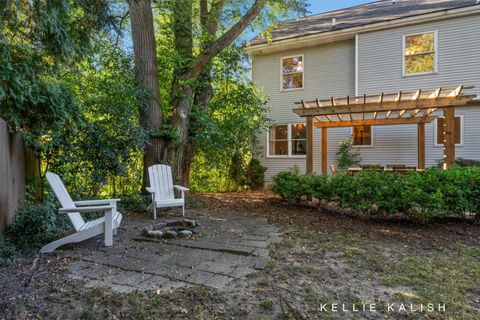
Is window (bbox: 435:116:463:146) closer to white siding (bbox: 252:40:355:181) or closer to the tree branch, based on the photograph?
white siding (bbox: 252:40:355:181)

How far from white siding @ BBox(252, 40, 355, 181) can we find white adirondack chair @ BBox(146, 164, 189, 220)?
5.89 metres

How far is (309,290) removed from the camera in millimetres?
2506

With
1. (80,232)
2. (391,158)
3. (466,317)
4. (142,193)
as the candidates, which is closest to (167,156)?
(142,193)

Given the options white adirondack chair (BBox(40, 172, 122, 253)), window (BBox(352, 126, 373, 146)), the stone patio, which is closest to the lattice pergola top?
window (BBox(352, 126, 373, 146))

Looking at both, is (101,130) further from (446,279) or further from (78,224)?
(446,279)

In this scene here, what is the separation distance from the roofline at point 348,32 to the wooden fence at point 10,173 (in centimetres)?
872

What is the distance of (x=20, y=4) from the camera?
3170mm

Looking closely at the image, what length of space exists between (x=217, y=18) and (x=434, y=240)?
647 centimetres

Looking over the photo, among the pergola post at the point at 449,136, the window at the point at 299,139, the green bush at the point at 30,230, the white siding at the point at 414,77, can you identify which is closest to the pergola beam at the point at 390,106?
the pergola post at the point at 449,136

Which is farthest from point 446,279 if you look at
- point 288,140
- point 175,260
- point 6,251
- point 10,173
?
point 288,140

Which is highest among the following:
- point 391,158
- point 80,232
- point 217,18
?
point 217,18

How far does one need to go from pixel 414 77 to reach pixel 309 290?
8865mm

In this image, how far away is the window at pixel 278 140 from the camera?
438 inches

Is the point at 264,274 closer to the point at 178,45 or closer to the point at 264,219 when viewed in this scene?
the point at 264,219
